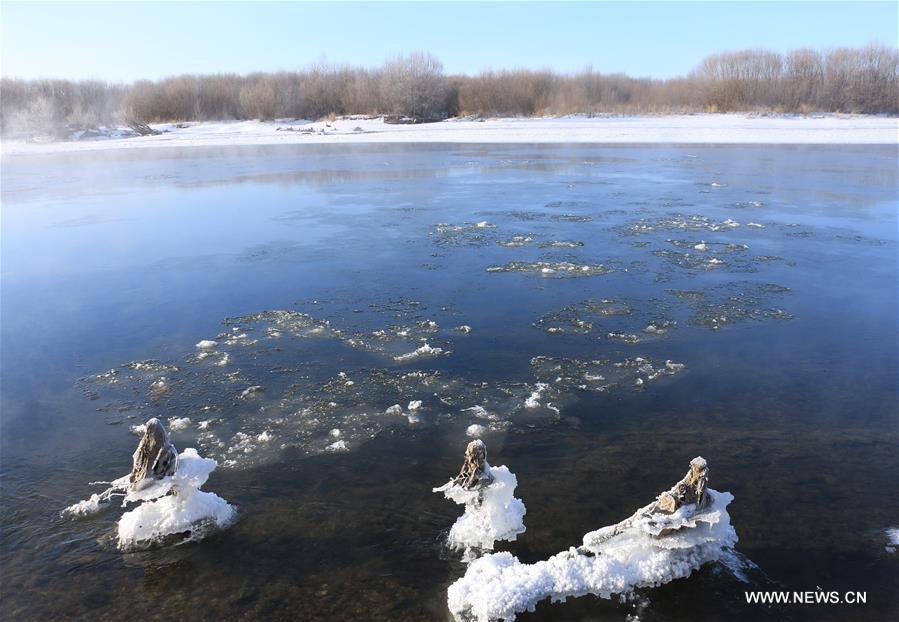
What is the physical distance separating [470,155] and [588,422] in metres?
22.0

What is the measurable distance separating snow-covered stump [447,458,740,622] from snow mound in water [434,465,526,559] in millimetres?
234

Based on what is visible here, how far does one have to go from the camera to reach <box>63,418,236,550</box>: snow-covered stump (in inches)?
155

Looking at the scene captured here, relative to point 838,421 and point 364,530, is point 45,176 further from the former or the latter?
point 838,421

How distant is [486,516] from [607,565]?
764 mm

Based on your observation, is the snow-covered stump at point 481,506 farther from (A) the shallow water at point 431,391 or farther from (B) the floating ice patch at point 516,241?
(B) the floating ice patch at point 516,241

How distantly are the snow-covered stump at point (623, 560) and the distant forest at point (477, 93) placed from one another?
48132 millimetres

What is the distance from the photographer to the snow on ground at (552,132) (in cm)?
3155

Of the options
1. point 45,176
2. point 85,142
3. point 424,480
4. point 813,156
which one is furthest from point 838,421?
point 85,142

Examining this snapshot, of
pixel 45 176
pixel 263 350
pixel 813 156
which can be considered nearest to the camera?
pixel 263 350

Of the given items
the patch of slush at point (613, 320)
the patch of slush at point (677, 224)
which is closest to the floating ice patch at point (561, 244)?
the patch of slush at point (677, 224)

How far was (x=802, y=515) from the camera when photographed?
4.13m

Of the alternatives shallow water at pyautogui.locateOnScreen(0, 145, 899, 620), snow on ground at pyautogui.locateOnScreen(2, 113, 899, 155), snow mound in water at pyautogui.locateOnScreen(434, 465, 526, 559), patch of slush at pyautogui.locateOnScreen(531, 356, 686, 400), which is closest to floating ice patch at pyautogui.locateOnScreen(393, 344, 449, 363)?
shallow water at pyautogui.locateOnScreen(0, 145, 899, 620)

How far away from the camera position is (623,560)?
3.62 m

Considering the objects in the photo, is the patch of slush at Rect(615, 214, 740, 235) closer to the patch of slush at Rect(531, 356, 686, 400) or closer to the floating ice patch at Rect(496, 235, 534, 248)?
the floating ice patch at Rect(496, 235, 534, 248)
